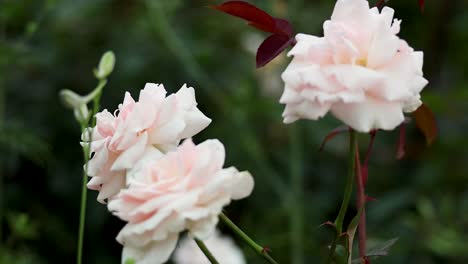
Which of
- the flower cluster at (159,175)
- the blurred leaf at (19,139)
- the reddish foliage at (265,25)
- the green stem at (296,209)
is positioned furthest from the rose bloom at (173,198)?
the green stem at (296,209)

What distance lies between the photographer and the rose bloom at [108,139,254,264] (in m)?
0.52

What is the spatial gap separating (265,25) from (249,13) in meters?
0.01

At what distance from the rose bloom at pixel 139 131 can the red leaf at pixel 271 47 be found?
6 cm

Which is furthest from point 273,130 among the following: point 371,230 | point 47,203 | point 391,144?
point 47,203

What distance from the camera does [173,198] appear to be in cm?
52

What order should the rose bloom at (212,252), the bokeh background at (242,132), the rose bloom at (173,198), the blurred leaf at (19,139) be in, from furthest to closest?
the bokeh background at (242,132), the rose bloom at (212,252), the blurred leaf at (19,139), the rose bloom at (173,198)

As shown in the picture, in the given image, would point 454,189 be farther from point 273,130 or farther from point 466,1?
point 466,1

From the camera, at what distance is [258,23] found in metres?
0.62

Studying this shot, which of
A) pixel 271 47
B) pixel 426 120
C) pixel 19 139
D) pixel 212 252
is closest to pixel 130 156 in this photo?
pixel 271 47

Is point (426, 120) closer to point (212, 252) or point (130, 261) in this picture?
point (130, 261)

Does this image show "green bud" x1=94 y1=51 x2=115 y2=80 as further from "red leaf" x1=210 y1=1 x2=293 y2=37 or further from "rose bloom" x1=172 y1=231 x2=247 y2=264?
"rose bloom" x1=172 y1=231 x2=247 y2=264

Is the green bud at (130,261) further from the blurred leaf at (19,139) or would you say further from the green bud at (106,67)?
the blurred leaf at (19,139)

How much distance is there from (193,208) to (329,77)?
0.39ft

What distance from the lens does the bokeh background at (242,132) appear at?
1.70 metres
